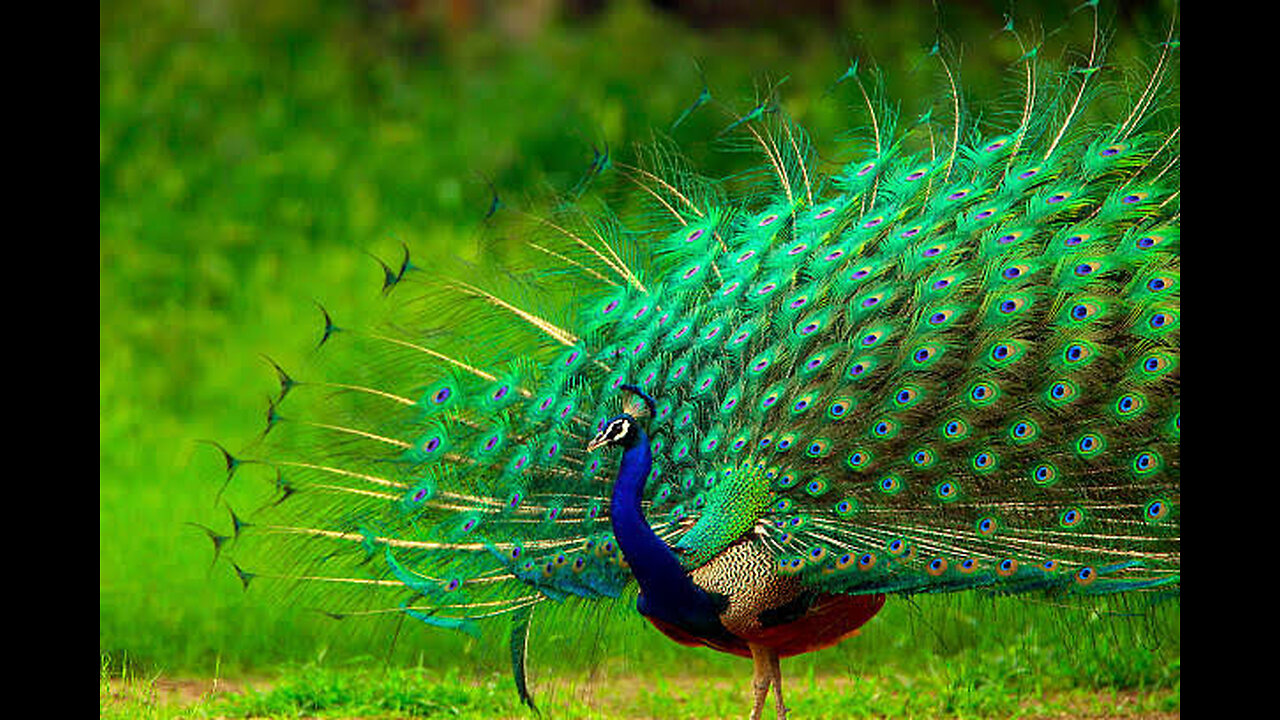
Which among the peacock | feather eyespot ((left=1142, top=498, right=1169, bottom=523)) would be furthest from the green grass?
feather eyespot ((left=1142, top=498, right=1169, bottom=523))

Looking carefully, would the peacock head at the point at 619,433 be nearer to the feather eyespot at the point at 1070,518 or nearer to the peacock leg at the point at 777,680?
the peacock leg at the point at 777,680

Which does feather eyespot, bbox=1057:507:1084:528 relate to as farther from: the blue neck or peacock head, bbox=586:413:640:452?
peacock head, bbox=586:413:640:452

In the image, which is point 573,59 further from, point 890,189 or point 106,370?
point 890,189

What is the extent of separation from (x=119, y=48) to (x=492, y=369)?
26.7 ft

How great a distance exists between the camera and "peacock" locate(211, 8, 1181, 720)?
481cm

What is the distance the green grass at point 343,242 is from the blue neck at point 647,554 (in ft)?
1.38

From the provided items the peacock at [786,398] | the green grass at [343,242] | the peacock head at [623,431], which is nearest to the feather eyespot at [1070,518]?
the peacock at [786,398]

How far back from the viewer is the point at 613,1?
45.2 ft

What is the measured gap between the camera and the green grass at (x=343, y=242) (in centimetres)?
628

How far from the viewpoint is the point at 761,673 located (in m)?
5.10

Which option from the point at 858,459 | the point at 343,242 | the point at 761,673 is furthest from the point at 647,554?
the point at 343,242

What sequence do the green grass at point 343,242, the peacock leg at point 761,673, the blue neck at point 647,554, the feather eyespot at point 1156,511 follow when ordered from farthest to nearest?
the green grass at point 343,242 < the peacock leg at point 761,673 < the blue neck at point 647,554 < the feather eyespot at point 1156,511

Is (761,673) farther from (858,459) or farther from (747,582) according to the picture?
(858,459)
